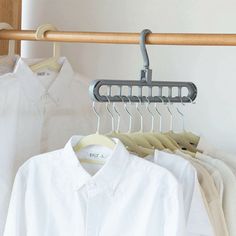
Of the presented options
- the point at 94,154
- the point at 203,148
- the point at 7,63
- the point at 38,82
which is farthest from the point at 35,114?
the point at 203,148

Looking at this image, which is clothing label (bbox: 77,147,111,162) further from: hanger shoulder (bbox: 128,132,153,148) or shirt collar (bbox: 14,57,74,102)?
shirt collar (bbox: 14,57,74,102)

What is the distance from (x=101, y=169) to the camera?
1093 millimetres

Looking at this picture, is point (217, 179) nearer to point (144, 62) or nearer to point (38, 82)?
point (144, 62)

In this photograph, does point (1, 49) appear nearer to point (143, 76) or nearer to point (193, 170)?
point (143, 76)

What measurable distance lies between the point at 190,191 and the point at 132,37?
336 mm

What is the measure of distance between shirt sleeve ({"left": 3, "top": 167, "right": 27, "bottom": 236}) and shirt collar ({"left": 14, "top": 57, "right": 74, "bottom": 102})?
25 centimetres

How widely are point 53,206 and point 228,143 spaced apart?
22.3 inches

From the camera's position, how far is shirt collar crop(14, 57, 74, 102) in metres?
1.33

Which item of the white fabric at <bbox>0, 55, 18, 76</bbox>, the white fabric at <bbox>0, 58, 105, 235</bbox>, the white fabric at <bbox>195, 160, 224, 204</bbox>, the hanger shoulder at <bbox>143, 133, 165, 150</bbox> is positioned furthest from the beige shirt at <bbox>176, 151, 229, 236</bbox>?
the white fabric at <bbox>0, 55, 18, 76</bbox>

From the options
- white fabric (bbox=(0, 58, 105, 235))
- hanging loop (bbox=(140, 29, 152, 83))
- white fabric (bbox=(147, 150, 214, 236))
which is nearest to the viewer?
white fabric (bbox=(147, 150, 214, 236))

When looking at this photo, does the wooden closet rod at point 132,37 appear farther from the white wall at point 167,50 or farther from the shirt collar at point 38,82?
the white wall at point 167,50

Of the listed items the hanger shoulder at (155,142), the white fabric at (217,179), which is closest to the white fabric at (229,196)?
the white fabric at (217,179)

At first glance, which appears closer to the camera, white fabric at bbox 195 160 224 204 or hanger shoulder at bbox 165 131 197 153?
white fabric at bbox 195 160 224 204

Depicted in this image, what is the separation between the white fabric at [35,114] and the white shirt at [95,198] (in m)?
0.17
